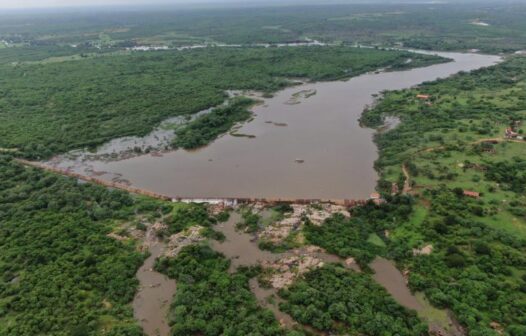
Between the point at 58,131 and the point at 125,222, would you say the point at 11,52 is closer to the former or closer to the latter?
the point at 58,131

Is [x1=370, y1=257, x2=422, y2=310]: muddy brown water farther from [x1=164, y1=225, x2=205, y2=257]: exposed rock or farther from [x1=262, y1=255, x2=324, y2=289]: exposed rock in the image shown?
[x1=164, y1=225, x2=205, y2=257]: exposed rock

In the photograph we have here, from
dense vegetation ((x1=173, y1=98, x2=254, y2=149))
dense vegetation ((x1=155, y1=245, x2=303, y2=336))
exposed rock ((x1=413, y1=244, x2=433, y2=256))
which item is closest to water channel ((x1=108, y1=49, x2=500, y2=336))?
dense vegetation ((x1=155, y1=245, x2=303, y2=336))

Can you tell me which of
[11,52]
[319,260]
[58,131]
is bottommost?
[319,260]

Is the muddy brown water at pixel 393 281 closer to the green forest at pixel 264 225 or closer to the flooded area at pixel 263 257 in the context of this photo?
the green forest at pixel 264 225

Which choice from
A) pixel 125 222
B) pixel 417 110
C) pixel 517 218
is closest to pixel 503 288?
pixel 517 218

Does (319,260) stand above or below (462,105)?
below

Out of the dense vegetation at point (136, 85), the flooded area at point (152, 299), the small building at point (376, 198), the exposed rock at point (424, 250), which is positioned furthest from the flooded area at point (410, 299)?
the dense vegetation at point (136, 85)
